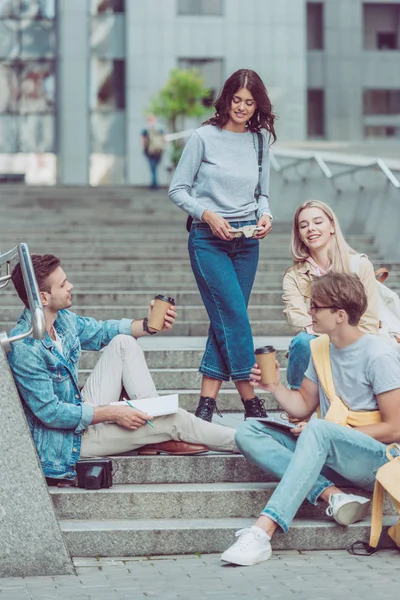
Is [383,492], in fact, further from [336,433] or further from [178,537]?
[178,537]

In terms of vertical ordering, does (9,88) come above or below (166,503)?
above

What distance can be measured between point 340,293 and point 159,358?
9.44 feet

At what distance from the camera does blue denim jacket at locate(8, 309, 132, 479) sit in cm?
579

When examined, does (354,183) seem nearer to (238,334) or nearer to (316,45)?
(238,334)

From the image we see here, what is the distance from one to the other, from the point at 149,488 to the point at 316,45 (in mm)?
38570

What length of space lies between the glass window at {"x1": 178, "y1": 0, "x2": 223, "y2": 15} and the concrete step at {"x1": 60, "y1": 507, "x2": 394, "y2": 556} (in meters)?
34.1

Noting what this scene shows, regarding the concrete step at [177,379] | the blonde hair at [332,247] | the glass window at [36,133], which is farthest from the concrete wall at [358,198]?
the glass window at [36,133]

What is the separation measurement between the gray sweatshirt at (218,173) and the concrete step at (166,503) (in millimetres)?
1625

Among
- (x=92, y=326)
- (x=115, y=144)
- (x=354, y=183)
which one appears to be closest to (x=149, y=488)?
(x=92, y=326)

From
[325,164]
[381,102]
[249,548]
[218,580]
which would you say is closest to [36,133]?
[381,102]

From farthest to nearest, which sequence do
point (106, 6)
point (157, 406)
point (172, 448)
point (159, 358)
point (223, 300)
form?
point (106, 6) → point (159, 358) → point (223, 300) → point (172, 448) → point (157, 406)

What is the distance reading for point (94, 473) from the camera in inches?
233

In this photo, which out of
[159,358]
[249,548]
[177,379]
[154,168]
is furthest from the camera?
[154,168]

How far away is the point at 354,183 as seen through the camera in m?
15.0
